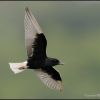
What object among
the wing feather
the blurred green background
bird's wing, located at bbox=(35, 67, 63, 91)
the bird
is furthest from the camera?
the blurred green background

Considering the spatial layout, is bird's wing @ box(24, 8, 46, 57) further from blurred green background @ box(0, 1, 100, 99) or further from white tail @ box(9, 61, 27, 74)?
blurred green background @ box(0, 1, 100, 99)

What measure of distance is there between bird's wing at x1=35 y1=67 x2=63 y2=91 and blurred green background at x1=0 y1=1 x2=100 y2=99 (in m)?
6.32

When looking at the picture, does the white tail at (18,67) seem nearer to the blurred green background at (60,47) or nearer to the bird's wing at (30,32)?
the bird's wing at (30,32)

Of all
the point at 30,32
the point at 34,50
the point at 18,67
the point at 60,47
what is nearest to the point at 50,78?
the point at 34,50

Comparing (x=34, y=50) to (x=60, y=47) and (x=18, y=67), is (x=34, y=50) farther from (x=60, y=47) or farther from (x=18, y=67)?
(x=60, y=47)

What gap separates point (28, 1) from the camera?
157 ft

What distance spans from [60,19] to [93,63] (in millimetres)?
13840

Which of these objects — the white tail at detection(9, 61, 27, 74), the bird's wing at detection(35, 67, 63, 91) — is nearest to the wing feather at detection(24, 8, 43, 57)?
the white tail at detection(9, 61, 27, 74)

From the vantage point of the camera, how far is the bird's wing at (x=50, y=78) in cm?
1337

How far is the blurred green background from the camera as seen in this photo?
27.4m

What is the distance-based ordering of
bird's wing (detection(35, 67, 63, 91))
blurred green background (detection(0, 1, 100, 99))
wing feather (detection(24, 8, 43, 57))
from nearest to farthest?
wing feather (detection(24, 8, 43, 57)) < bird's wing (detection(35, 67, 63, 91)) < blurred green background (detection(0, 1, 100, 99))

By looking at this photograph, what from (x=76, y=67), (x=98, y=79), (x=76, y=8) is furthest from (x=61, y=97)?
(x=76, y=8)

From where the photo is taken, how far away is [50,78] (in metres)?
13.5

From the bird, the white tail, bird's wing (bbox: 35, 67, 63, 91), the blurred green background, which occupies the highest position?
the bird
